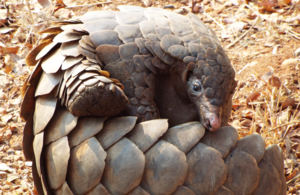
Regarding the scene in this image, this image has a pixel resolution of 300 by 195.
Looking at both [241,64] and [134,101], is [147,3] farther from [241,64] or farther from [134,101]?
[134,101]

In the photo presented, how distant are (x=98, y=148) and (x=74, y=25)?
2.69 ft

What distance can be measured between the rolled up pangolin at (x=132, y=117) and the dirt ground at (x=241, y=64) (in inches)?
32.9

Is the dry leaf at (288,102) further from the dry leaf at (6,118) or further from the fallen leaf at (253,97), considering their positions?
the dry leaf at (6,118)

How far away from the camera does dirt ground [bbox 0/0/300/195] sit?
9.59 feet

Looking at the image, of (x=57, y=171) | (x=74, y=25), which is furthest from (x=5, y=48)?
(x=57, y=171)

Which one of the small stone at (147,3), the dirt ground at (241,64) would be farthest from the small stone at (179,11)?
the small stone at (147,3)

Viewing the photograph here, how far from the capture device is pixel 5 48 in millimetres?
3734

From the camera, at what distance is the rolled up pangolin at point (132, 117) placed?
74.1 inches

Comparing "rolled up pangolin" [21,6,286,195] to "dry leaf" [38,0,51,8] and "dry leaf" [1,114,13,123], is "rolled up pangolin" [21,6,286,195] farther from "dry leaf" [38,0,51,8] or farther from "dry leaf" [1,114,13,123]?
"dry leaf" [38,0,51,8]

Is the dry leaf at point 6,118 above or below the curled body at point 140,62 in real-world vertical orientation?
below

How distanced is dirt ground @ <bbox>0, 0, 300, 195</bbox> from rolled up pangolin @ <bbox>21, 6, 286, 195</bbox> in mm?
835

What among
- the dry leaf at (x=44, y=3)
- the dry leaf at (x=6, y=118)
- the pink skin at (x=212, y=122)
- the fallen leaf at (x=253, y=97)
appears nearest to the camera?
the pink skin at (x=212, y=122)

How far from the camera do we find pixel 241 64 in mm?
3830

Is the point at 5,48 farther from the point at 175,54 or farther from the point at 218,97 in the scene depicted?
the point at 218,97
